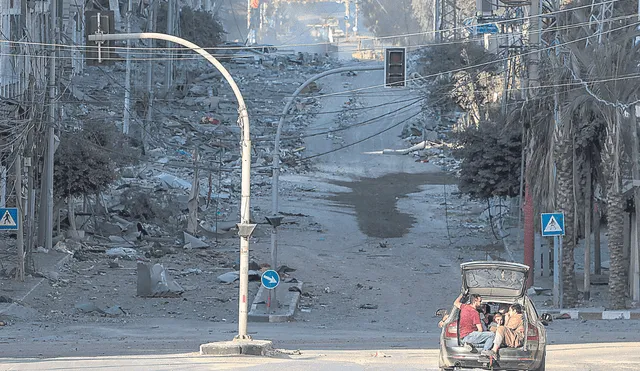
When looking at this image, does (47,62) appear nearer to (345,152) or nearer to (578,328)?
(578,328)

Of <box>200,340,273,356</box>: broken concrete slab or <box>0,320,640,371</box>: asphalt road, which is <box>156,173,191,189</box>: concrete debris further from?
<box>200,340,273,356</box>: broken concrete slab

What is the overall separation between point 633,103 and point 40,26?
2094 cm

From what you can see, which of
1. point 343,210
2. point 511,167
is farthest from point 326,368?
point 343,210

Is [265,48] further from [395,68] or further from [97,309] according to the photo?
[395,68]

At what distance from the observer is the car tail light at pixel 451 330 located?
50.4 feet

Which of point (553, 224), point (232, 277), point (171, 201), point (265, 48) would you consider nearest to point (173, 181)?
point (171, 201)

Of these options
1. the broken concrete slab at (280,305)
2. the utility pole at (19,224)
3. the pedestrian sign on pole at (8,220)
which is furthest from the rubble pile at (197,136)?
the pedestrian sign on pole at (8,220)

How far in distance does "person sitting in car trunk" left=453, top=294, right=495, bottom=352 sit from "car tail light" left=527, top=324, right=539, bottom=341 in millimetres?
493

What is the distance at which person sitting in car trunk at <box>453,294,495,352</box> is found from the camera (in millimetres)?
15250

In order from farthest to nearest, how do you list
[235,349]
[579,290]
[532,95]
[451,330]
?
[579,290] < [532,95] < [235,349] < [451,330]

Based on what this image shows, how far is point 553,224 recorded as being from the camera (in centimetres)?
2769

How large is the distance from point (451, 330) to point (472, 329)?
34cm

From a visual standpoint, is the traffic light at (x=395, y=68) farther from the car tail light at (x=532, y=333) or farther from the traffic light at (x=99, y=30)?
the car tail light at (x=532, y=333)

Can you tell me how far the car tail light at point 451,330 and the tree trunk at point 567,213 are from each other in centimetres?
1391
